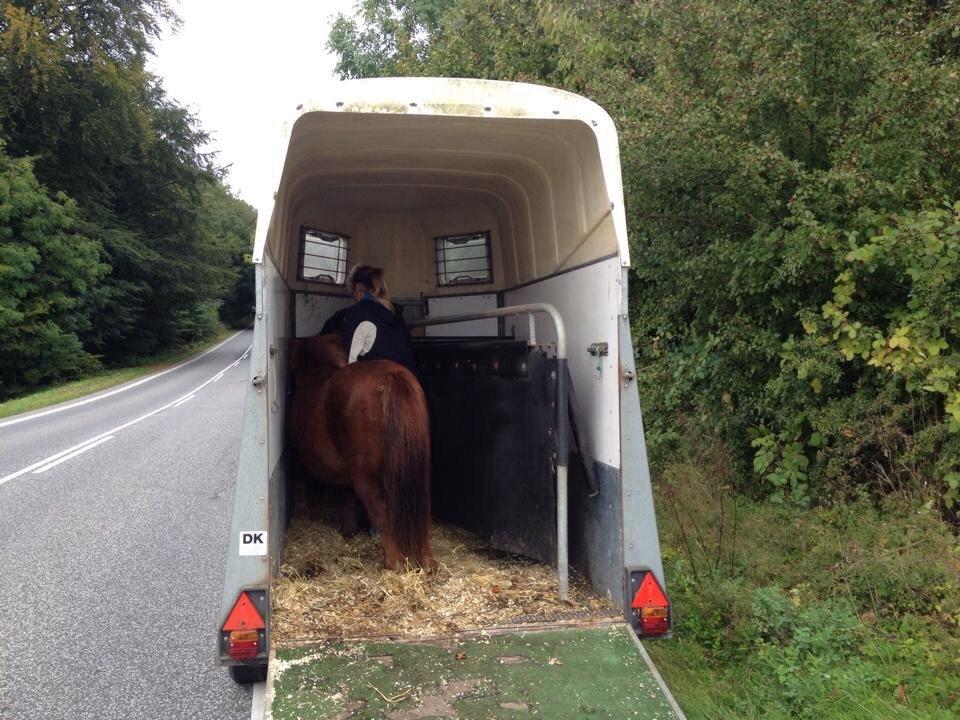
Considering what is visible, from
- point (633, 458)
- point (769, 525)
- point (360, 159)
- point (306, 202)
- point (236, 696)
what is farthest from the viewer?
point (306, 202)

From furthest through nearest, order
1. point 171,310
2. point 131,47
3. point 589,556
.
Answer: point 171,310, point 131,47, point 589,556

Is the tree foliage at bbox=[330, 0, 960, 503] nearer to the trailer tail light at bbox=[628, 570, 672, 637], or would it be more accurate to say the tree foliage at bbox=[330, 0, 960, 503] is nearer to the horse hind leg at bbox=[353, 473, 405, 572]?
the trailer tail light at bbox=[628, 570, 672, 637]

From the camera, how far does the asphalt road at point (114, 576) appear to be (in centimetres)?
460

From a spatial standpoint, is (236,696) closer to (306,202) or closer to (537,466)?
(537,466)

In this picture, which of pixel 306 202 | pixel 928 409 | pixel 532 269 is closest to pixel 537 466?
pixel 532 269

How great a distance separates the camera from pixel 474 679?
3295 millimetres

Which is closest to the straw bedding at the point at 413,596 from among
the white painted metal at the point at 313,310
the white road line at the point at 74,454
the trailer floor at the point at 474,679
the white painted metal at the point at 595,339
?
the trailer floor at the point at 474,679

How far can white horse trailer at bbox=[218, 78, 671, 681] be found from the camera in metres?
3.61

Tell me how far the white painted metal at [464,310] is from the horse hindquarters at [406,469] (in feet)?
9.28

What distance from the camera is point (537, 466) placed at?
4465mm

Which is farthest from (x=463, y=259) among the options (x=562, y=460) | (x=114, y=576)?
(x=114, y=576)

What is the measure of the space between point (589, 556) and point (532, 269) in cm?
232

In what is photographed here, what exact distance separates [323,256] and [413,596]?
380cm

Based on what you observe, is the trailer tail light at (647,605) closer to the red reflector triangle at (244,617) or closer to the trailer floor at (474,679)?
the trailer floor at (474,679)
